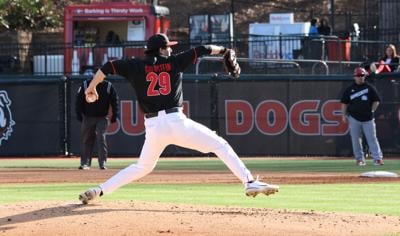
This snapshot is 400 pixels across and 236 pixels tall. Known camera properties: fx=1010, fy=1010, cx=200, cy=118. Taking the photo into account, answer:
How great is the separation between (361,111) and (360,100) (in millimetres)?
228

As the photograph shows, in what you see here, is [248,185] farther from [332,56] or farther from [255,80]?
[332,56]

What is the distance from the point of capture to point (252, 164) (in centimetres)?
2202

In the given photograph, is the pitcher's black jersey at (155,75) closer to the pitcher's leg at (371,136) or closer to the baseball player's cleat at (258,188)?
the baseball player's cleat at (258,188)

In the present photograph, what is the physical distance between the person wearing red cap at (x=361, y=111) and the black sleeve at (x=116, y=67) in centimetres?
945

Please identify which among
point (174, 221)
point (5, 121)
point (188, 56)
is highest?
point (188, 56)

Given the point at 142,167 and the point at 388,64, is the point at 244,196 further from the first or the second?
the point at 388,64

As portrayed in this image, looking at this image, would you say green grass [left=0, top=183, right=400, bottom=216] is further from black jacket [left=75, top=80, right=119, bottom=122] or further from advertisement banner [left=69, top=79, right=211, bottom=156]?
advertisement banner [left=69, top=79, right=211, bottom=156]

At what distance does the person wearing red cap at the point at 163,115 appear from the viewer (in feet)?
36.0

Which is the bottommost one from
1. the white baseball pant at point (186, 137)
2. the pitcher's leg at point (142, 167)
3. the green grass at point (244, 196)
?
the green grass at point (244, 196)

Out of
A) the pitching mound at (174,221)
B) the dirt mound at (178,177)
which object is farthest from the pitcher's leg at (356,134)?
the pitching mound at (174,221)

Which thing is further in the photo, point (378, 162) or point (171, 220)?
point (378, 162)

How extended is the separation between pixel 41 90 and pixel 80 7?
10187 millimetres

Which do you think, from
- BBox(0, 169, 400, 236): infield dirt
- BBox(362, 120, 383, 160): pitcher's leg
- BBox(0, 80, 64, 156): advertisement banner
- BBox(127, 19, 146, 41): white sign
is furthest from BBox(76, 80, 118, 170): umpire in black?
BBox(127, 19, 146, 41): white sign

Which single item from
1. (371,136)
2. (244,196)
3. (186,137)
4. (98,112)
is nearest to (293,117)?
(371,136)
